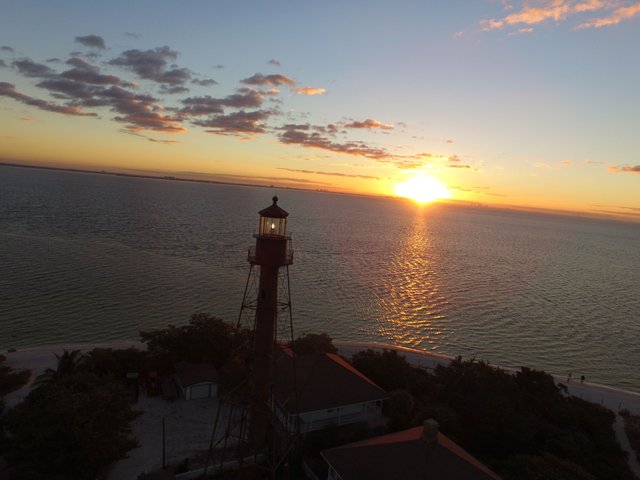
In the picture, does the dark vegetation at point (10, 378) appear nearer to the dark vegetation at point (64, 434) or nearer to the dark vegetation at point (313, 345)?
the dark vegetation at point (64, 434)

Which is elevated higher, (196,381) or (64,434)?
(64,434)

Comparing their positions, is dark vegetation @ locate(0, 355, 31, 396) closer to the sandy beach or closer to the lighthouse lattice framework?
the sandy beach

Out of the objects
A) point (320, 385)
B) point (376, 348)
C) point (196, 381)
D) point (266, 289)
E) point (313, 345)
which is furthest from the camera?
point (376, 348)

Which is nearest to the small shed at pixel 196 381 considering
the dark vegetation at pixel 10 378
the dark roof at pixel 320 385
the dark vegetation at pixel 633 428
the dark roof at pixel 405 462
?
the dark roof at pixel 320 385

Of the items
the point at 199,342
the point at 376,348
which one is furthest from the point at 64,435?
the point at 376,348

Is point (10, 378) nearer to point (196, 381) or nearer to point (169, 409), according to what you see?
point (169, 409)

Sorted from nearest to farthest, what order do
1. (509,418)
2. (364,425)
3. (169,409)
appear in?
(509,418)
(364,425)
(169,409)

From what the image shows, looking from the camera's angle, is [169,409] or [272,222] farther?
[169,409]
